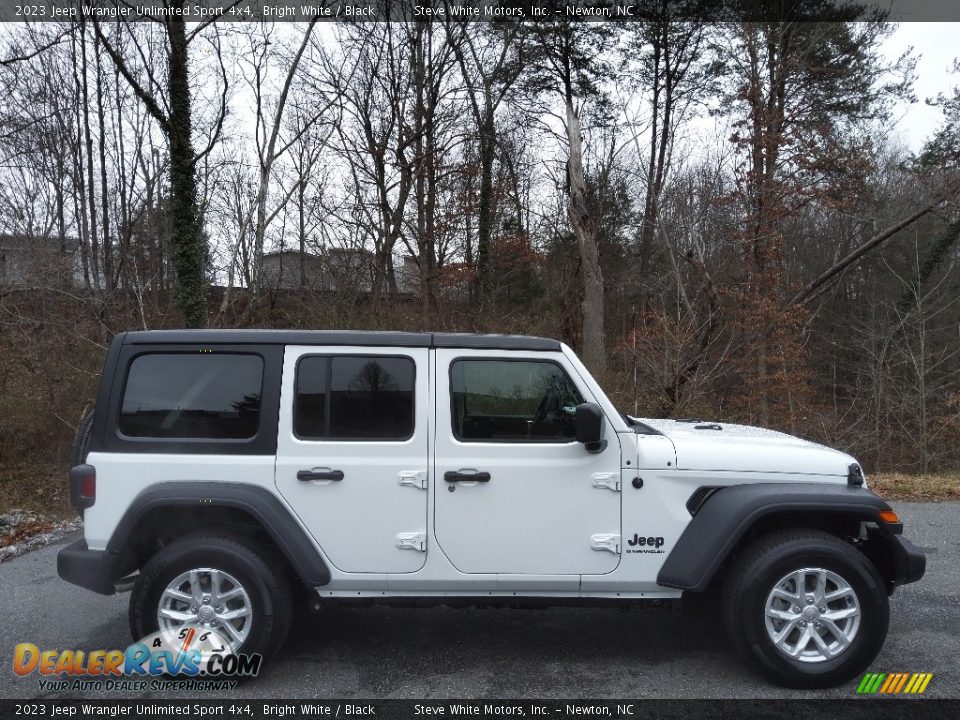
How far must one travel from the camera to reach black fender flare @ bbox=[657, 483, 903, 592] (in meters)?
3.74

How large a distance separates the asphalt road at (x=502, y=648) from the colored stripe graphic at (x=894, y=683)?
5 centimetres

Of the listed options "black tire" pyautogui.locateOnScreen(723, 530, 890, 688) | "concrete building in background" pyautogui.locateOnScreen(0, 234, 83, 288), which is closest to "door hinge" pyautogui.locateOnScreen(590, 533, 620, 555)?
"black tire" pyautogui.locateOnScreen(723, 530, 890, 688)

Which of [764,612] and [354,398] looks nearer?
[764,612]

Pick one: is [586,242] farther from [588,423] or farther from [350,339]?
[588,423]

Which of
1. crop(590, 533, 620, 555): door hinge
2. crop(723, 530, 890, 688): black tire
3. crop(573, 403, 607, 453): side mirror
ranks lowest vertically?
crop(723, 530, 890, 688): black tire

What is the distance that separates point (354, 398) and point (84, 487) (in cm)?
152

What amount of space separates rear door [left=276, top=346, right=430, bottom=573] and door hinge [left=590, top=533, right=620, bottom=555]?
0.92 m

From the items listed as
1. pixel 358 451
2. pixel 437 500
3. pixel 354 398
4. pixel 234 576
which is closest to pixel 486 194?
pixel 354 398

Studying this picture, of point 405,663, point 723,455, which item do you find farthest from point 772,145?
point 405,663

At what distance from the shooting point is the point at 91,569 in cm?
387

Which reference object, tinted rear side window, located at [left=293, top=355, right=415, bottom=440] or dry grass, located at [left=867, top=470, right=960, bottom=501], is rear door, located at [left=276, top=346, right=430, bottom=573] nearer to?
tinted rear side window, located at [left=293, top=355, right=415, bottom=440]

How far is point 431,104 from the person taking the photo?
21906mm

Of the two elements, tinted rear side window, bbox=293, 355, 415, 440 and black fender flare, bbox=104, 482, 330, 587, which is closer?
black fender flare, bbox=104, 482, 330, 587

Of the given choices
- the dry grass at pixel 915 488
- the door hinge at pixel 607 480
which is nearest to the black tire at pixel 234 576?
the door hinge at pixel 607 480
